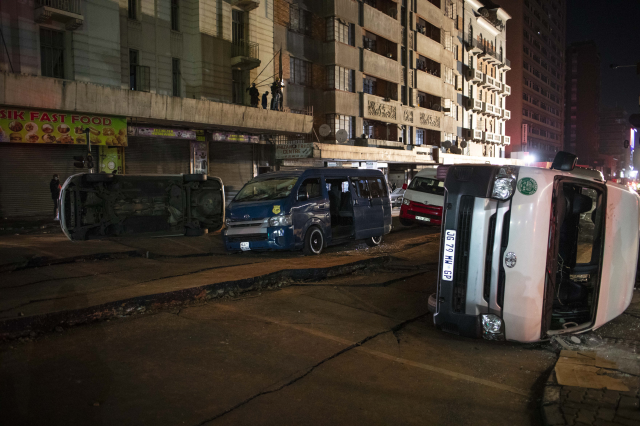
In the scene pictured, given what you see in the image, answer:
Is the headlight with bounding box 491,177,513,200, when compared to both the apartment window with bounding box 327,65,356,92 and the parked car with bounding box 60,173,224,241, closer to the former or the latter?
the parked car with bounding box 60,173,224,241

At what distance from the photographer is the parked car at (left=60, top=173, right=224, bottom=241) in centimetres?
1045

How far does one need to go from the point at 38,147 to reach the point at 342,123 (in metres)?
19.1

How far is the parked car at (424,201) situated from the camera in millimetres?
15273

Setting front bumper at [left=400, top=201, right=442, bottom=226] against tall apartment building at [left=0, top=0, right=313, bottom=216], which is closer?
front bumper at [left=400, top=201, right=442, bottom=226]

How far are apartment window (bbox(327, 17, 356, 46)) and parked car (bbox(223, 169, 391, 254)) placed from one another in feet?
70.0

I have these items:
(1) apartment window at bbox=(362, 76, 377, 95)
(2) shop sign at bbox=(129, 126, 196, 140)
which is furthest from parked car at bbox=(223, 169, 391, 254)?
(1) apartment window at bbox=(362, 76, 377, 95)

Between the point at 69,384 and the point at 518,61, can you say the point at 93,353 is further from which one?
the point at 518,61

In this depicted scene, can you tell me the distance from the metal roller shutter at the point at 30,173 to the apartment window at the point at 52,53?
9.17 feet

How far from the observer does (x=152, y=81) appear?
71.5 feet

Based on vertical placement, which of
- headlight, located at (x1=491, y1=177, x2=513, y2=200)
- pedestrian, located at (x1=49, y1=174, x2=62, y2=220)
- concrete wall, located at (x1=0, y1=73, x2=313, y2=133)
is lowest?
pedestrian, located at (x1=49, y1=174, x2=62, y2=220)

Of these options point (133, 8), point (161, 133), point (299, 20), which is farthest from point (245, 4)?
point (161, 133)

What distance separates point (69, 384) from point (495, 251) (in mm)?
3947

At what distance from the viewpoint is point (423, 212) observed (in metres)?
15.5

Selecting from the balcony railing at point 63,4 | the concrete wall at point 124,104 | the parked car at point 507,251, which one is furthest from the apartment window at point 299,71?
the parked car at point 507,251
